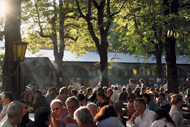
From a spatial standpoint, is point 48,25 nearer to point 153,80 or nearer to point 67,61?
point 67,61

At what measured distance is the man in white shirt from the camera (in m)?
5.79

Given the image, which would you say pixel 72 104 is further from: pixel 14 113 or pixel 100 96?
pixel 100 96

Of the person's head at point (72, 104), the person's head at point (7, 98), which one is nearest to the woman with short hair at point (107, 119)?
the person's head at point (72, 104)

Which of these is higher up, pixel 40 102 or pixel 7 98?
pixel 7 98

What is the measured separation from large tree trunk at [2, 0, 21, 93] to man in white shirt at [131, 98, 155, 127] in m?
5.31

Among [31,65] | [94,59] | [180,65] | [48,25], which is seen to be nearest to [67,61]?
[94,59]

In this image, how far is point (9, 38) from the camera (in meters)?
9.46

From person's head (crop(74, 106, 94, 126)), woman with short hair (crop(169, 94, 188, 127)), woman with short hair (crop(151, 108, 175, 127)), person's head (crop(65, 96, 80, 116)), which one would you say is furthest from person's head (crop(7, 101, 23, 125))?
woman with short hair (crop(169, 94, 188, 127))

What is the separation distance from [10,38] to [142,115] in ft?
19.7

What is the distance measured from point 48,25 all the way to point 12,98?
22.1 meters

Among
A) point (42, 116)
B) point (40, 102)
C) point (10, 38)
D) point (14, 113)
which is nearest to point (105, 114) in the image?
point (42, 116)

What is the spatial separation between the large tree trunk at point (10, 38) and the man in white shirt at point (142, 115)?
17.4 ft

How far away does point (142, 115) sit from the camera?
19.5ft

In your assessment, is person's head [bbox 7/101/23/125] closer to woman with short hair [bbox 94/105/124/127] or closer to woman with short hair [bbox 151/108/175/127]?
woman with short hair [bbox 94/105/124/127]
